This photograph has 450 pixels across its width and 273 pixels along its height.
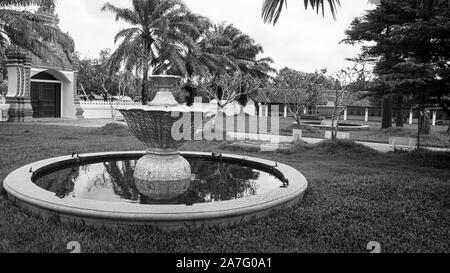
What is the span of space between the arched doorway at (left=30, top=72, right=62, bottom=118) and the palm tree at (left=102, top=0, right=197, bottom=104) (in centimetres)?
786

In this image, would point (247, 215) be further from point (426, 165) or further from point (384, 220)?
point (426, 165)

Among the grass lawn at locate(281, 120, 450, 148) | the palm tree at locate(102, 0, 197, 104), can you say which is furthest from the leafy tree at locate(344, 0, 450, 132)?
the palm tree at locate(102, 0, 197, 104)

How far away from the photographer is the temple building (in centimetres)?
2264

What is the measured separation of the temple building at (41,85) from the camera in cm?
2264

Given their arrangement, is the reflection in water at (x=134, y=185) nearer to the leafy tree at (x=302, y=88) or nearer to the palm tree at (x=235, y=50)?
the leafy tree at (x=302, y=88)

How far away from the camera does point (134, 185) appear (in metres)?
6.42

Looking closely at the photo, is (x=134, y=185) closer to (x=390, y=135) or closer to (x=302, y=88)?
(x=390, y=135)

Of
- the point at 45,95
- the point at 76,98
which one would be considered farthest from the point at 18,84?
the point at 76,98

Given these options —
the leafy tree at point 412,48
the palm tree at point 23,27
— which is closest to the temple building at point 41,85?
the palm tree at point 23,27

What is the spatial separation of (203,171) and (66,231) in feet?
13.2

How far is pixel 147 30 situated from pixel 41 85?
32.2 feet

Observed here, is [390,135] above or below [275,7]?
below
